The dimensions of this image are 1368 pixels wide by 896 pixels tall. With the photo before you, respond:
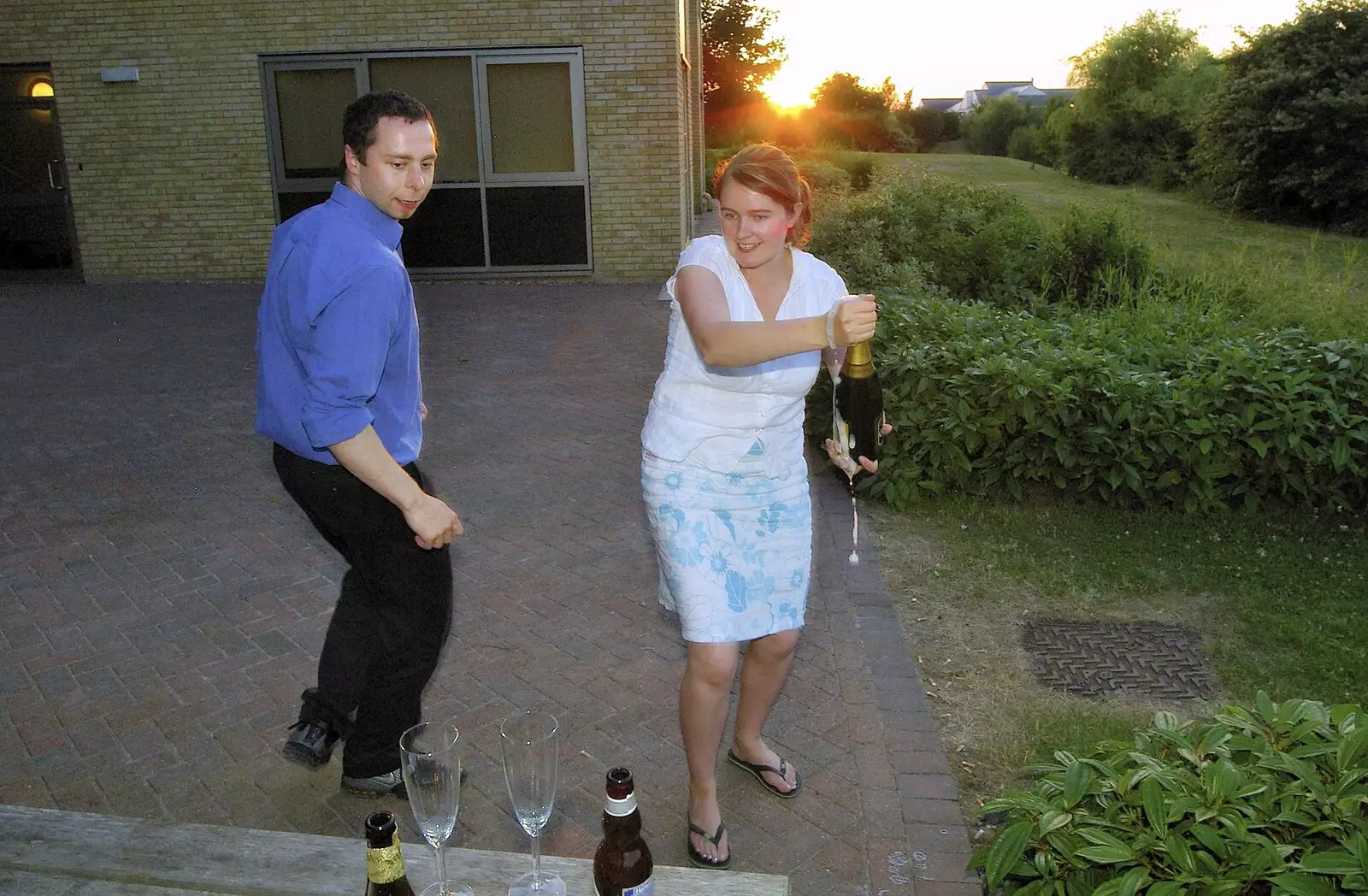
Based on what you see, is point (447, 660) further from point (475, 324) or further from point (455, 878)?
point (475, 324)

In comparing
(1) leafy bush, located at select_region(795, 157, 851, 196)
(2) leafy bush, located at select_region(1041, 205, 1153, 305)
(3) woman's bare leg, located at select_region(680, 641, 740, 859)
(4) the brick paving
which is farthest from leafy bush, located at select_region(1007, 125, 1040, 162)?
(3) woman's bare leg, located at select_region(680, 641, 740, 859)

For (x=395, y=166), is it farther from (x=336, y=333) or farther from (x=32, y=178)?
(x=32, y=178)

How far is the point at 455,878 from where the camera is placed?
1893 mm

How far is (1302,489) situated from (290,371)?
4917 mm

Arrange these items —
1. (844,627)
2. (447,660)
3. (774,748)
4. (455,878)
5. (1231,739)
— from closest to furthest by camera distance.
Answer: (455,878)
(1231,739)
(774,748)
(447,660)
(844,627)

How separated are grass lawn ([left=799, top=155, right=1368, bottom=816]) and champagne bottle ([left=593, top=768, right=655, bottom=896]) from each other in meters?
1.88

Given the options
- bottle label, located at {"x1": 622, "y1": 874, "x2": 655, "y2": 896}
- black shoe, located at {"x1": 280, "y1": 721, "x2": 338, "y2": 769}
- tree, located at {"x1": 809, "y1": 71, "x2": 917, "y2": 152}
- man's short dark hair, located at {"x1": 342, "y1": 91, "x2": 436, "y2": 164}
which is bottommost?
black shoe, located at {"x1": 280, "y1": 721, "x2": 338, "y2": 769}

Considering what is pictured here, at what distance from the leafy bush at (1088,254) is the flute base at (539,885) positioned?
8.75m

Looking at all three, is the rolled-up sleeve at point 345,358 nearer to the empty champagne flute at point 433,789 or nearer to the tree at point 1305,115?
the empty champagne flute at point 433,789

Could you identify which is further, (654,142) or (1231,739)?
(654,142)

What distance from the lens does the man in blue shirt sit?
2646 millimetres

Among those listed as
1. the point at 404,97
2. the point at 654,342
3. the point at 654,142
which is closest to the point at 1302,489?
the point at 404,97

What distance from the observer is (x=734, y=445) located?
282 cm

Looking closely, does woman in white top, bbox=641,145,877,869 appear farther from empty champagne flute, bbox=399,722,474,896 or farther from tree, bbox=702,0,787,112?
tree, bbox=702,0,787,112
